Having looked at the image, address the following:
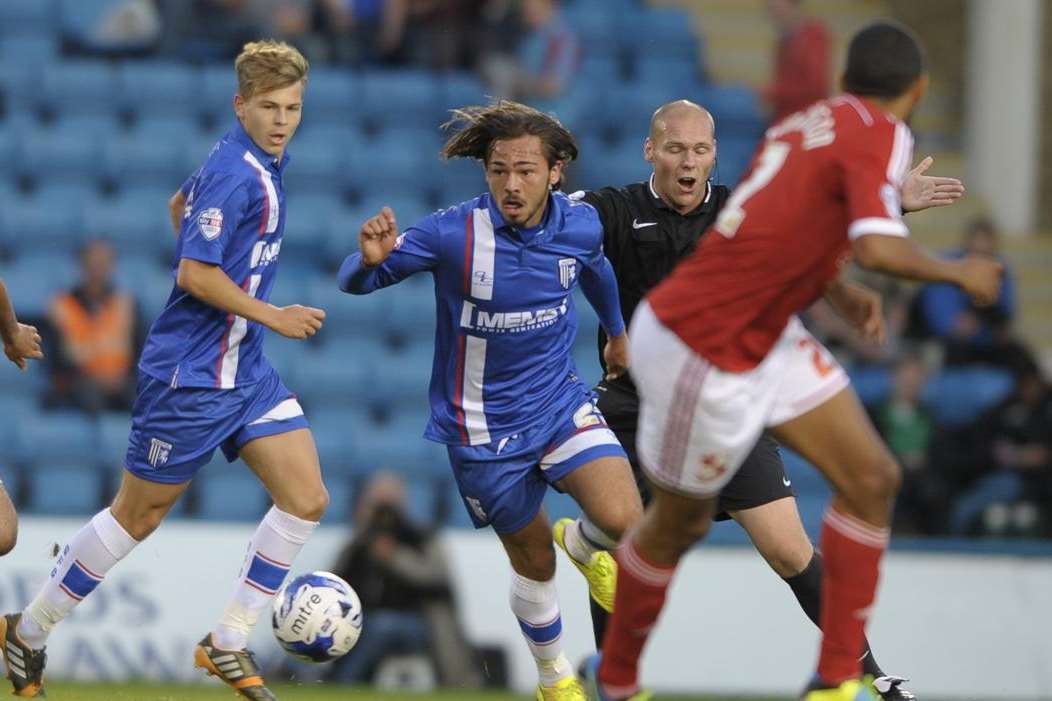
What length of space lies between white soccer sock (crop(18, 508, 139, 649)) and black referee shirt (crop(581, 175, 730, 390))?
2173 millimetres

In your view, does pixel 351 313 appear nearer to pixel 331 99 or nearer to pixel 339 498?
pixel 339 498

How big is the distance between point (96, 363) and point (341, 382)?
62.4 inches

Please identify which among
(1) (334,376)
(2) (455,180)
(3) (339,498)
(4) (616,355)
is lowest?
(3) (339,498)

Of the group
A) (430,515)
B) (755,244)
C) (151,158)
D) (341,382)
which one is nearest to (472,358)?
(755,244)

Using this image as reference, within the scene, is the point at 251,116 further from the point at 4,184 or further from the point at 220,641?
the point at 4,184

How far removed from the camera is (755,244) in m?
5.25

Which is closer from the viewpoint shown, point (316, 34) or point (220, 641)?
point (220, 641)

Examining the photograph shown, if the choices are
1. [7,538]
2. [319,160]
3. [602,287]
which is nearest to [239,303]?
[7,538]

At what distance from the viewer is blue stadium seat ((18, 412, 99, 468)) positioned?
36.0 ft

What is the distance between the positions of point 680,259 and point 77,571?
101 inches

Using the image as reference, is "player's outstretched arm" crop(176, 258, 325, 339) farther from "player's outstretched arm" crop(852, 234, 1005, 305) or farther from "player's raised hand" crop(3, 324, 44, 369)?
"player's outstretched arm" crop(852, 234, 1005, 305)

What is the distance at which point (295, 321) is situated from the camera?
605 cm

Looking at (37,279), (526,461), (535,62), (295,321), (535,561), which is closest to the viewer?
(295,321)

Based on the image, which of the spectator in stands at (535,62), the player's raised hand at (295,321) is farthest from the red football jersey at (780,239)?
the spectator in stands at (535,62)
